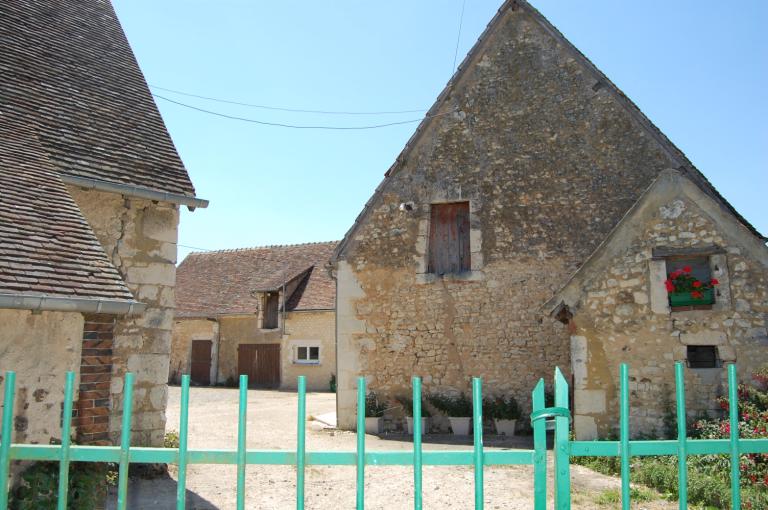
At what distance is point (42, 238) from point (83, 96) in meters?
3.75

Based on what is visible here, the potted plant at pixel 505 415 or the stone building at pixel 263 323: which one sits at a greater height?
the stone building at pixel 263 323

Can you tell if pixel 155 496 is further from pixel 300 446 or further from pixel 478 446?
pixel 478 446

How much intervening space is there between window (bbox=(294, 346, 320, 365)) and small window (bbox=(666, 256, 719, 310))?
1525cm

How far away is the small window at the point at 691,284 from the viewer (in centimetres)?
801

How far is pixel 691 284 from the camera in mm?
8023

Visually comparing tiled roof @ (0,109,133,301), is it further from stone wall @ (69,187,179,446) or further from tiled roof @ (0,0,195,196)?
stone wall @ (69,187,179,446)

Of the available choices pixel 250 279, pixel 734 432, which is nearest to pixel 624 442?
pixel 734 432

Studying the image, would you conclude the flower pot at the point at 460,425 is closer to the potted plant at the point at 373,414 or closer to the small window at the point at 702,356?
the potted plant at the point at 373,414

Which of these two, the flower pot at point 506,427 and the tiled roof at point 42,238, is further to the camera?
the flower pot at point 506,427

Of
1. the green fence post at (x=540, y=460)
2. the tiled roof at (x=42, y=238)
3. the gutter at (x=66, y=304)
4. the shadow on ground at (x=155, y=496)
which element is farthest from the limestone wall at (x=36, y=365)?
the green fence post at (x=540, y=460)

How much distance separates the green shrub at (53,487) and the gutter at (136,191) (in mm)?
3253

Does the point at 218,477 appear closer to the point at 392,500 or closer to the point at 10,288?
the point at 392,500

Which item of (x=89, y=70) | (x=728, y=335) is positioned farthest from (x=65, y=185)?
(x=728, y=335)

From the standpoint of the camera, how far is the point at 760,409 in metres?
7.05
